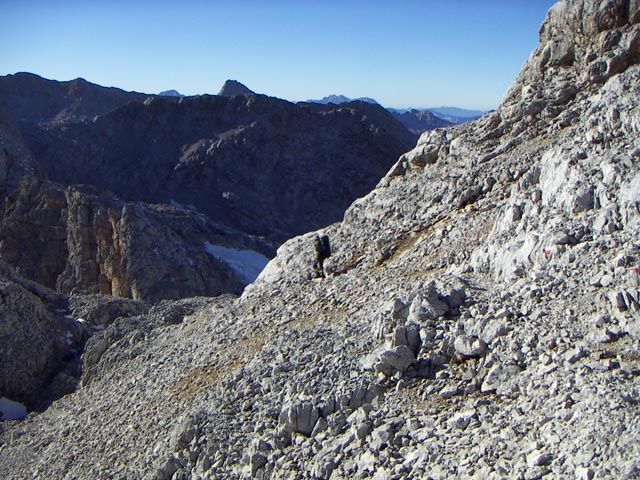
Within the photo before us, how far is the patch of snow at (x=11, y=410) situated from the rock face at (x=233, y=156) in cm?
5079

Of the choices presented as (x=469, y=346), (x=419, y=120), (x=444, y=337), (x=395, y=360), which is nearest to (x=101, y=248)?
(x=395, y=360)

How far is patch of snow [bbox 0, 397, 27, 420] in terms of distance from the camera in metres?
20.5

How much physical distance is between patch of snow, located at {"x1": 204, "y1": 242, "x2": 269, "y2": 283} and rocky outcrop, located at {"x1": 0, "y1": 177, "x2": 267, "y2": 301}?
955 millimetres

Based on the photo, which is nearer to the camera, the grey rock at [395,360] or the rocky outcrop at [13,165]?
the grey rock at [395,360]

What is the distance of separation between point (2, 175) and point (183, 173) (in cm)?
Answer: 2888

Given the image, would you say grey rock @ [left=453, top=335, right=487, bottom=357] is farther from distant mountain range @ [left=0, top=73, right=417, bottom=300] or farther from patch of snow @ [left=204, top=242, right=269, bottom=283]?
distant mountain range @ [left=0, top=73, right=417, bottom=300]

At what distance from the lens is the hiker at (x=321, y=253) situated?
16.6 meters

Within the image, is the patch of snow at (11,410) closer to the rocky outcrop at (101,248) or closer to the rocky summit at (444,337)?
the rocky summit at (444,337)

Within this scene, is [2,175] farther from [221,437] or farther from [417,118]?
[417,118]

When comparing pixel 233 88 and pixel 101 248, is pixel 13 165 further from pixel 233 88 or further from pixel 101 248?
pixel 233 88

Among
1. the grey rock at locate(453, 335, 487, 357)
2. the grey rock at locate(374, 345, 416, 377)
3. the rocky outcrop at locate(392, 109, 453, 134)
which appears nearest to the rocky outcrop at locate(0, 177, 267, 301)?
the grey rock at locate(374, 345, 416, 377)

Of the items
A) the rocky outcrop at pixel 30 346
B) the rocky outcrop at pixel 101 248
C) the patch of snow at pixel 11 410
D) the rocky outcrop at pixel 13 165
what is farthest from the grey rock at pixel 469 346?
the rocky outcrop at pixel 13 165

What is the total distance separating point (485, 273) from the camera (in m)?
11.8

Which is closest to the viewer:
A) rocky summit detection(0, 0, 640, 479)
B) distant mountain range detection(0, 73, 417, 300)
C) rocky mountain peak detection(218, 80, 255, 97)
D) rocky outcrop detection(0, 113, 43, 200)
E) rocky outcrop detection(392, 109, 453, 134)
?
rocky summit detection(0, 0, 640, 479)
